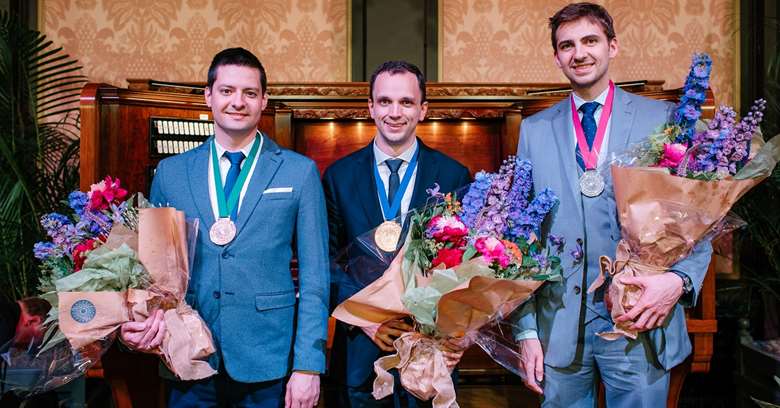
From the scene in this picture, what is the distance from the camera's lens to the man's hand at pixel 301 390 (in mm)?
→ 2072

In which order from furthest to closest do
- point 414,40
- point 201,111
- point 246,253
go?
point 414,40 → point 201,111 → point 246,253

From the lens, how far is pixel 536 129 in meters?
2.23

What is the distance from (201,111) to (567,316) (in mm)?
2436

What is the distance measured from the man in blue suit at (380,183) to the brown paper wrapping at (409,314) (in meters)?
0.28

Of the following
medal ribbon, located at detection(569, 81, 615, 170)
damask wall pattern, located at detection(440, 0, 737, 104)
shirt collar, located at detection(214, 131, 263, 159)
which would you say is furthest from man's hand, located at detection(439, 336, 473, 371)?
damask wall pattern, located at detection(440, 0, 737, 104)

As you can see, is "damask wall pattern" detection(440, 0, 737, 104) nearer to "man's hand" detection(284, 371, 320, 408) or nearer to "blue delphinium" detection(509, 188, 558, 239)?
"blue delphinium" detection(509, 188, 558, 239)

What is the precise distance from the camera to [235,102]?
7.32 feet

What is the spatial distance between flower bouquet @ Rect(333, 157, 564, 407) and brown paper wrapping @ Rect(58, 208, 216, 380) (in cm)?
43

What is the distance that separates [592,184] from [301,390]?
103 cm

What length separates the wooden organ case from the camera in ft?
9.79

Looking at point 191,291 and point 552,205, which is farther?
point 191,291

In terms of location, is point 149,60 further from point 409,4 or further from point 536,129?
point 536,129

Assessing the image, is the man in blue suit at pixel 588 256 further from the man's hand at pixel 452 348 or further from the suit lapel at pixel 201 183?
the suit lapel at pixel 201 183

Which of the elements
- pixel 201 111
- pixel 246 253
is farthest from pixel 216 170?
pixel 201 111
